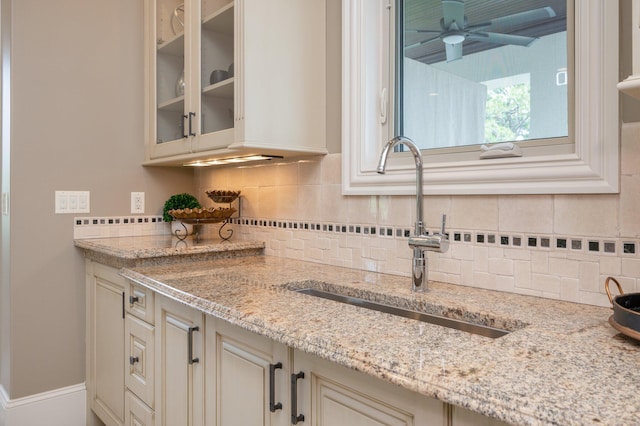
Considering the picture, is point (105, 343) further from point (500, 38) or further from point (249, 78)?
point (500, 38)

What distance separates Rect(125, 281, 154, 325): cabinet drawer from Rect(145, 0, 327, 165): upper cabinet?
2.10 feet

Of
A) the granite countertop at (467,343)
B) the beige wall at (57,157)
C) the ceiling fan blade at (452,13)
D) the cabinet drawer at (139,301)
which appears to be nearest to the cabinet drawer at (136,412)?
the cabinet drawer at (139,301)

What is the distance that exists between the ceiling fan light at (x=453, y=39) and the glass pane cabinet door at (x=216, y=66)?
819mm

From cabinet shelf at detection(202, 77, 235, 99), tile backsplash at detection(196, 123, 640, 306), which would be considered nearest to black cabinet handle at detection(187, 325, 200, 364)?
tile backsplash at detection(196, 123, 640, 306)

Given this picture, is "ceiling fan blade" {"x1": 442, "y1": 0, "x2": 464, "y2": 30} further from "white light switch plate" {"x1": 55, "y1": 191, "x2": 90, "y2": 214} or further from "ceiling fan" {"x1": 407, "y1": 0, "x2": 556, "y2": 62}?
"white light switch plate" {"x1": 55, "y1": 191, "x2": 90, "y2": 214}

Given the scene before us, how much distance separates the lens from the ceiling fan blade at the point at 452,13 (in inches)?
62.5

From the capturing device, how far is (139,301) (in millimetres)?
1716

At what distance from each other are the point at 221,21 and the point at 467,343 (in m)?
1.63

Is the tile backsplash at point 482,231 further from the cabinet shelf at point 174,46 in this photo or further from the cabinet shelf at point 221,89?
the cabinet shelf at point 174,46

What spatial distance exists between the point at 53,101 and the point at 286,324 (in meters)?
1.92

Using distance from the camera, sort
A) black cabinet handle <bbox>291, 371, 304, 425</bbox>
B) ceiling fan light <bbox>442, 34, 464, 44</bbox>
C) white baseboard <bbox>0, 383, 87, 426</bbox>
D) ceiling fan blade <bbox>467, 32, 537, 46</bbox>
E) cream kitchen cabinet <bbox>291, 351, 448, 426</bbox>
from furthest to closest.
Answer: white baseboard <bbox>0, 383, 87, 426</bbox>, ceiling fan light <bbox>442, 34, 464, 44</bbox>, ceiling fan blade <bbox>467, 32, 537, 46</bbox>, black cabinet handle <bbox>291, 371, 304, 425</bbox>, cream kitchen cabinet <bbox>291, 351, 448, 426</bbox>

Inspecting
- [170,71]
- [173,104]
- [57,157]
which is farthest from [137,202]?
[170,71]

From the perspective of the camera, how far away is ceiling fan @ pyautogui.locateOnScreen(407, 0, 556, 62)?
1.39 meters

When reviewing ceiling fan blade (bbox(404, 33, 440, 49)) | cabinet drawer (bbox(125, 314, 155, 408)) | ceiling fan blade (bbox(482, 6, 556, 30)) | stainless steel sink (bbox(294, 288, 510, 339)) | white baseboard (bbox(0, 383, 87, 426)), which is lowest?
white baseboard (bbox(0, 383, 87, 426))
